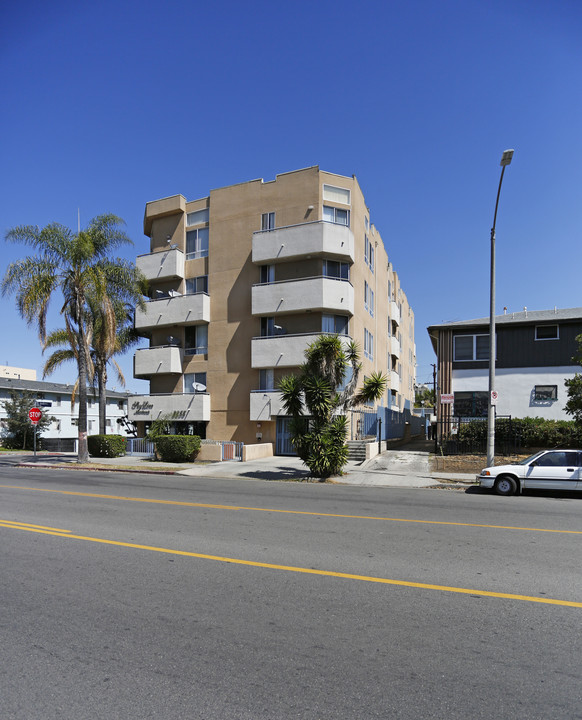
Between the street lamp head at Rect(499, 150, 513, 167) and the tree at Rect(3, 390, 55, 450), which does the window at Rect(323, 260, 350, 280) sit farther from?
the tree at Rect(3, 390, 55, 450)

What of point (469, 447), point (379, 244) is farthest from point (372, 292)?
point (469, 447)

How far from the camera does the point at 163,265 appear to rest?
32.7 meters

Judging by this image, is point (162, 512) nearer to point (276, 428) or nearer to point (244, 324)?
point (276, 428)

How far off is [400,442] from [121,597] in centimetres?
3130

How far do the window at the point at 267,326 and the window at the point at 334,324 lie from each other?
311 cm

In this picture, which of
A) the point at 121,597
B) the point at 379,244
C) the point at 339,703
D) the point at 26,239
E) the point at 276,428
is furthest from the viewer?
the point at 379,244

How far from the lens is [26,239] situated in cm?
2444

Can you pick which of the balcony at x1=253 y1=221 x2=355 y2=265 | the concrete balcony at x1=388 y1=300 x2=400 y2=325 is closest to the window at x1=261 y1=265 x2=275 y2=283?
the balcony at x1=253 y1=221 x2=355 y2=265

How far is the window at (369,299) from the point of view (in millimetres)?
32781

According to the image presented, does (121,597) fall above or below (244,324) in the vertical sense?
below

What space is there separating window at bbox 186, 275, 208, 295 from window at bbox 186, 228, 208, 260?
1.47m

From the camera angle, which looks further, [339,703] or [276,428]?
[276,428]

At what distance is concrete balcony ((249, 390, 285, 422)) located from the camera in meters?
28.5

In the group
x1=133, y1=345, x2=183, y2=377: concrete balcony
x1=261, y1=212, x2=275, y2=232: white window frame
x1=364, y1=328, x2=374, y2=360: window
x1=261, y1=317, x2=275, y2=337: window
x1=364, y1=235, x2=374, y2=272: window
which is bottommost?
x1=133, y1=345, x2=183, y2=377: concrete balcony
